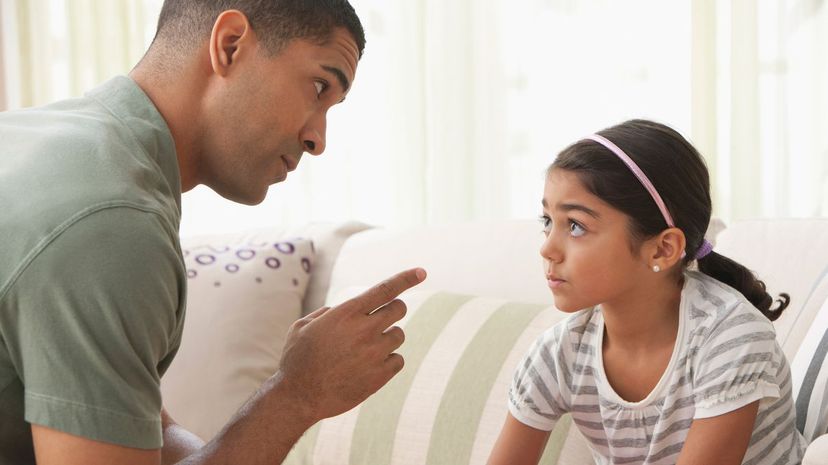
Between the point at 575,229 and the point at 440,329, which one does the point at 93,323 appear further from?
the point at 440,329

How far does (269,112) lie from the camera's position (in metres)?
1.27

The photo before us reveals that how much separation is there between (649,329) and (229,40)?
738 millimetres

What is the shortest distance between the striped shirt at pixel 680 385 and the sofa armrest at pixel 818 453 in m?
0.19

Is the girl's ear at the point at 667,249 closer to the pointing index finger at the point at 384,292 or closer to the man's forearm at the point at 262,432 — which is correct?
the pointing index finger at the point at 384,292

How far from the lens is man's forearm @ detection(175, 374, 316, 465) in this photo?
1.16 m

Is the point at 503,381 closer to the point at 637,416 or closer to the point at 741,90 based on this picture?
the point at 637,416

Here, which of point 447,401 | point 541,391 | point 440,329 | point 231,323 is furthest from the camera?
point 231,323

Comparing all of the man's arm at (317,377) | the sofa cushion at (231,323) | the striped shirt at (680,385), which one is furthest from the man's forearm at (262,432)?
the sofa cushion at (231,323)

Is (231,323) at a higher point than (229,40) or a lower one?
lower

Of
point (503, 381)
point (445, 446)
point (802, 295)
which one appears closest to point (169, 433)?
point (445, 446)

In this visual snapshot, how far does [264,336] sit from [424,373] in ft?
1.78

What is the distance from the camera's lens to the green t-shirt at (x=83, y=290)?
94cm

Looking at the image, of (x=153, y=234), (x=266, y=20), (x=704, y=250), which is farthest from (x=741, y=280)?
(x=153, y=234)

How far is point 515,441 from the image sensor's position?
1.54m
